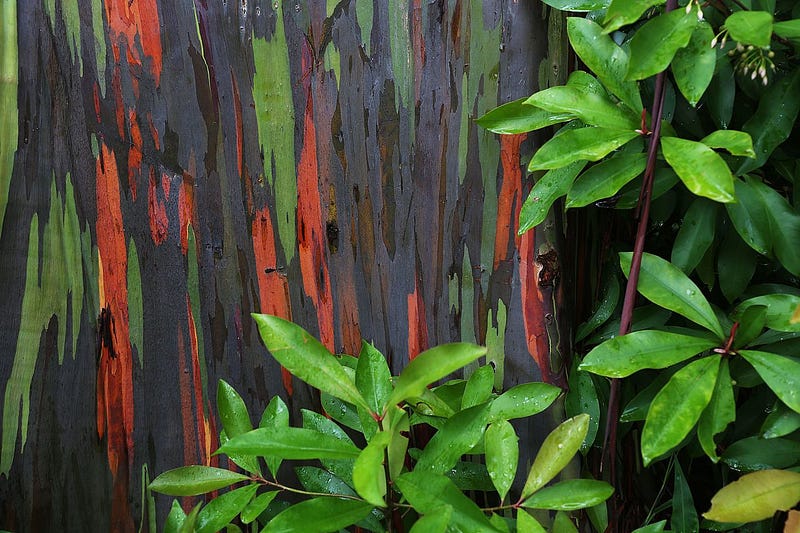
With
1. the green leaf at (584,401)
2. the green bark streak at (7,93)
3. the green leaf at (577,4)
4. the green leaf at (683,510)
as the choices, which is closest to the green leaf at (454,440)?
the green leaf at (584,401)

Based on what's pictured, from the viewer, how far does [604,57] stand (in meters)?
0.85

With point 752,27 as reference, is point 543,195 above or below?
below

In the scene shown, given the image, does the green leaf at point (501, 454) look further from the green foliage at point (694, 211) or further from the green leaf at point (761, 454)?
the green leaf at point (761, 454)

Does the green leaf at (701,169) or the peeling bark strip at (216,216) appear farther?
the peeling bark strip at (216,216)

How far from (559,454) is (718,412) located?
192 millimetres

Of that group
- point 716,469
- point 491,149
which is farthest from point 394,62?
point 716,469

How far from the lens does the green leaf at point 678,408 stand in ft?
2.50

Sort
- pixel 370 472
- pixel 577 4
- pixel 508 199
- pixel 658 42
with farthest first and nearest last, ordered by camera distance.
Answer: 1. pixel 508 199
2. pixel 577 4
3. pixel 658 42
4. pixel 370 472

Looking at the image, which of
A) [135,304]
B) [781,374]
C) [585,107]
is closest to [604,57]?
[585,107]

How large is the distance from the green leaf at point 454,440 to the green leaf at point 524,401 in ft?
0.29

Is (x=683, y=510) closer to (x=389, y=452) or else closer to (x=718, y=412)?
(x=718, y=412)

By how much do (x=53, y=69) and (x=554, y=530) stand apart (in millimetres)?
970

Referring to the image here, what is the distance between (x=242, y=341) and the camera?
1050 mm

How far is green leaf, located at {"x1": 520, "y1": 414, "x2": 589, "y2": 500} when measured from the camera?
33.1 inches
